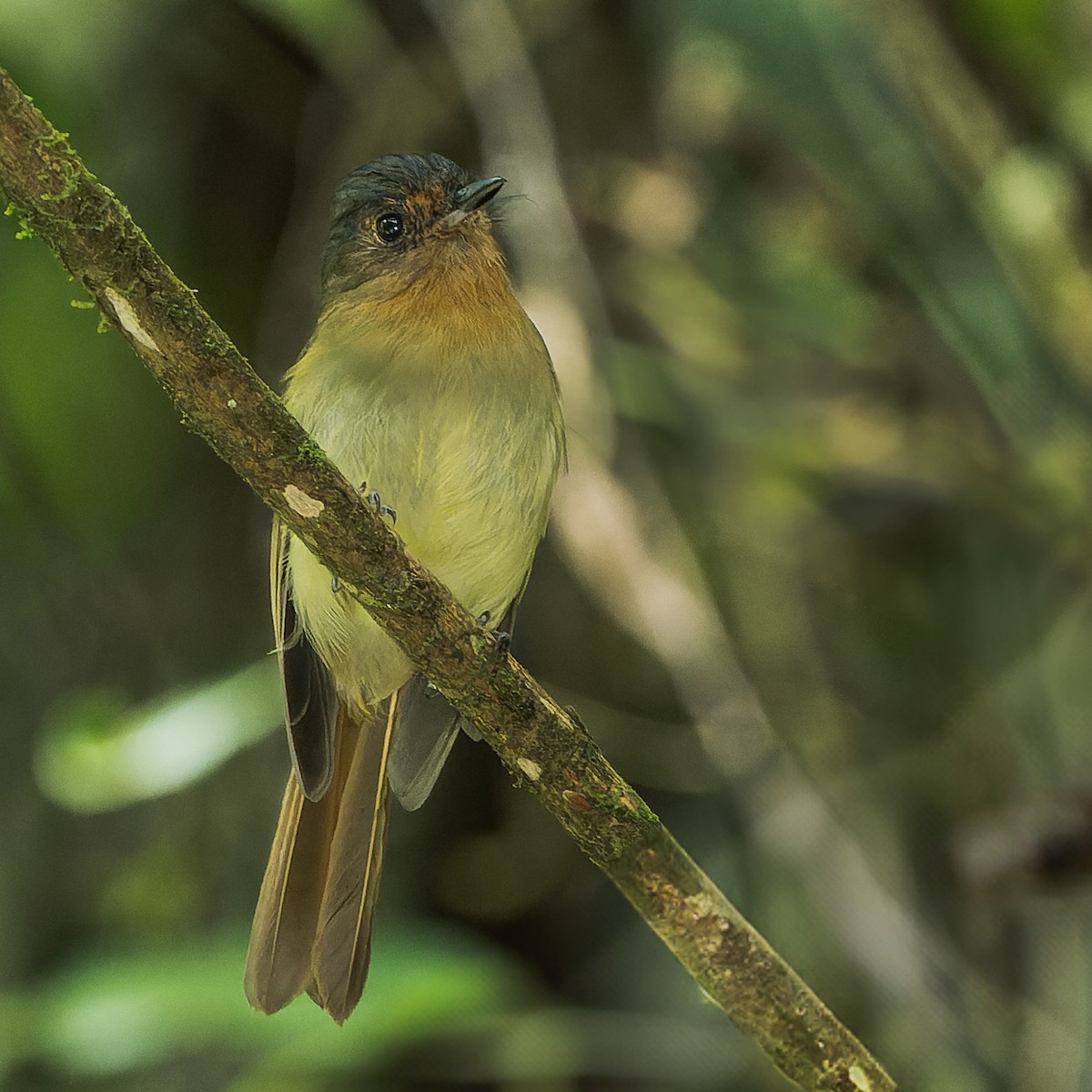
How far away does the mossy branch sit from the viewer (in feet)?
4.50

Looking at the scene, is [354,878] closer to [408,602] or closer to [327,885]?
[327,885]

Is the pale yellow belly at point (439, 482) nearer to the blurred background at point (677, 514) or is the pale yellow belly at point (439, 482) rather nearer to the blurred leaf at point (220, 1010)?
the blurred background at point (677, 514)

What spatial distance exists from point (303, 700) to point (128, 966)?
1.77ft

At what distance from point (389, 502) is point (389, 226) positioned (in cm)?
60

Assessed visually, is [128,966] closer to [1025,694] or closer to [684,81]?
[1025,694]

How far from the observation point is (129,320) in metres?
1.44

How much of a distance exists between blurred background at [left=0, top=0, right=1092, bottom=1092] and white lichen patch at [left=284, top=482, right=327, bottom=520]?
1.18 m

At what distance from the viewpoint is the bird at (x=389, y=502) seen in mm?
2295

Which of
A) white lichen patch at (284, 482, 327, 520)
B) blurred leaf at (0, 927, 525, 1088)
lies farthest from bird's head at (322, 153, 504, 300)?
blurred leaf at (0, 927, 525, 1088)

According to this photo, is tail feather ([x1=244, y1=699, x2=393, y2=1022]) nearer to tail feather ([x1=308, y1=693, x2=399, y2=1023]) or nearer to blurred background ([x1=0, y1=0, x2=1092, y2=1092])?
tail feather ([x1=308, y1=693, x2=399, y2=1023])

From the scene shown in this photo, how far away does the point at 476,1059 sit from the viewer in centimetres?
332

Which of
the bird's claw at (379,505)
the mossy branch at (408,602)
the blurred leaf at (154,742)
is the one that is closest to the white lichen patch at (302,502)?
the mossy branch at (408,602)

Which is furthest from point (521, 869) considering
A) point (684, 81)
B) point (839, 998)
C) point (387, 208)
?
point (684, 81)

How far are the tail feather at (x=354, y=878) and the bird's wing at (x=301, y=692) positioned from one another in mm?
80
